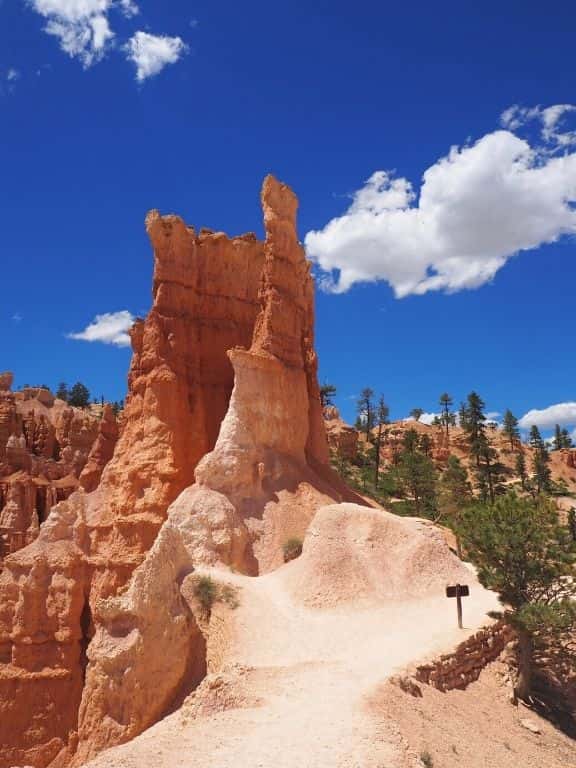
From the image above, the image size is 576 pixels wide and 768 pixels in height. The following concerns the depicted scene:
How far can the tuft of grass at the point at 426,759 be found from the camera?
35.1 ft

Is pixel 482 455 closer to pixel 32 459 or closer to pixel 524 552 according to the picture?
pixel 32 459

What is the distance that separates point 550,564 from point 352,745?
8.60 metres

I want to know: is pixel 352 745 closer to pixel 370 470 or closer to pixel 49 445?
pixel 49 445

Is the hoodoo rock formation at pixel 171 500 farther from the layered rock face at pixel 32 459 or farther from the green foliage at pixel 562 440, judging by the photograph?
the green foliage at pixel 562 440

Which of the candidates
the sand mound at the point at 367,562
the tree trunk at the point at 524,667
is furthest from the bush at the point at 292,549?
the tree trunk at the point at 524,667

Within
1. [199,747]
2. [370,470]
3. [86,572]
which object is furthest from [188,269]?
[370,470]

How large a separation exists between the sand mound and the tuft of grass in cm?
890

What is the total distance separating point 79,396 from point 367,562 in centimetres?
7768

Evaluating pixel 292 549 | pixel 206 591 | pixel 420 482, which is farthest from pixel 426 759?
pixel 420 482

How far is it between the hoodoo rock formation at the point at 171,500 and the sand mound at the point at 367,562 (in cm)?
278

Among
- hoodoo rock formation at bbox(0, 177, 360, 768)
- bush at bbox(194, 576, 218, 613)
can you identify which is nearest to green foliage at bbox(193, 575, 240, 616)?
bush at bbox(194, 576, 218, 613)

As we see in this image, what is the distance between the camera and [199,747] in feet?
36.7

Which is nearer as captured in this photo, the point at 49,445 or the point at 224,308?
the point at 224,308

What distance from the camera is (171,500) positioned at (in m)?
28.1
